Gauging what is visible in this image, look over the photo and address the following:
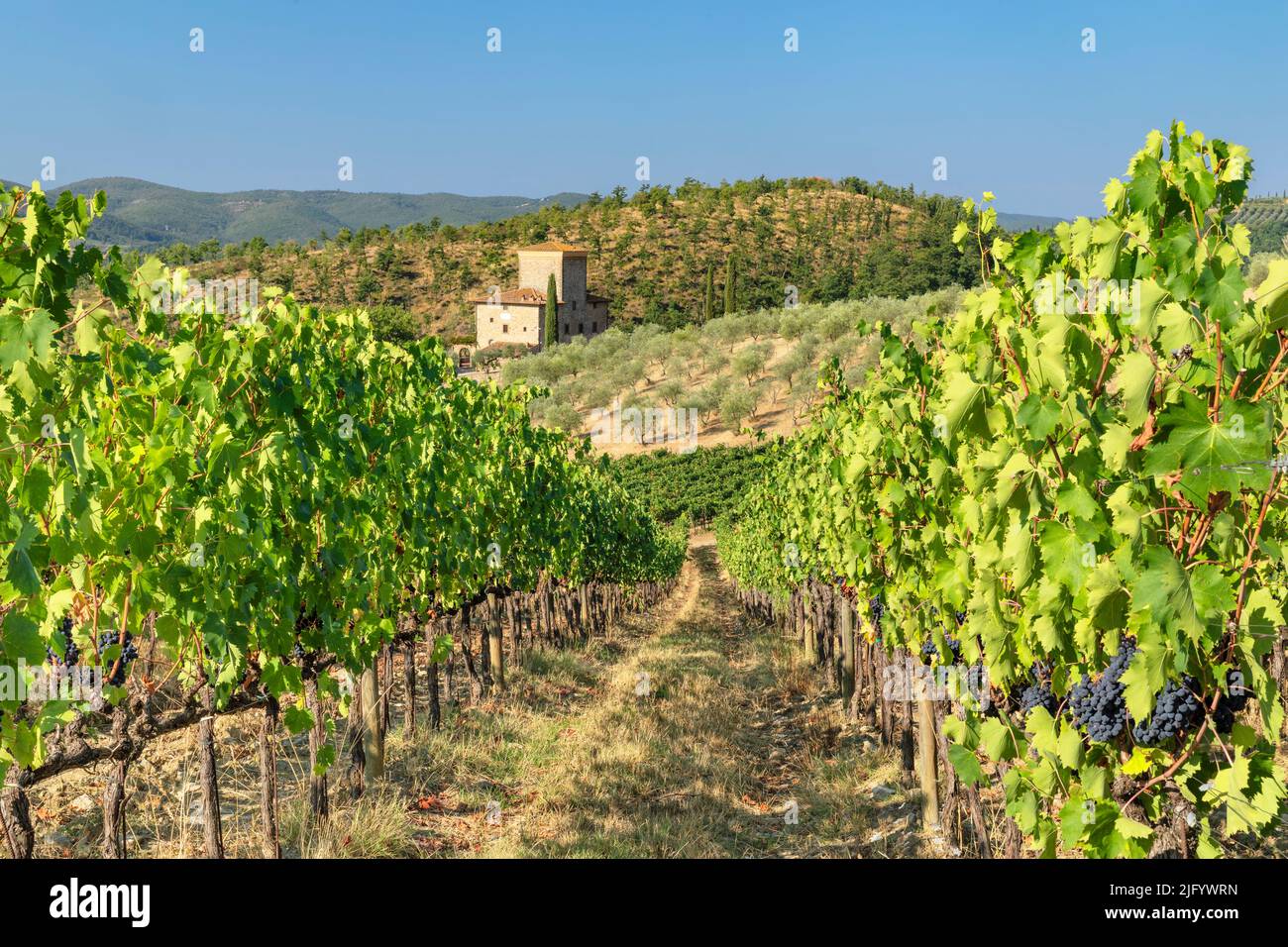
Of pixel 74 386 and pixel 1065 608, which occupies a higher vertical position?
pixel 74 386

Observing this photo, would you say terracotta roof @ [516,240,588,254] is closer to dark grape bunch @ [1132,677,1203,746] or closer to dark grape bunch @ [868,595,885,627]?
dark grape bunch @ [868,595,885,627]

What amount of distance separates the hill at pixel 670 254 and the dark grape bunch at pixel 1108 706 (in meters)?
83.7

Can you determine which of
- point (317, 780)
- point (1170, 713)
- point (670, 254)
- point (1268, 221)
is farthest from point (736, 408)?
point (1268, 221)

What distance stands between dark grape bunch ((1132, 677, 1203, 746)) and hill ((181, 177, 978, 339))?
8388 cm

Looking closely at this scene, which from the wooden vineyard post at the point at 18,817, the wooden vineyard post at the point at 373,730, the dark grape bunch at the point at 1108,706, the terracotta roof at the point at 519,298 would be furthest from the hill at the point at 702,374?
the dark grape bunch at the point at 1108,706

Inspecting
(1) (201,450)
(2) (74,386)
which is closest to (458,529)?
(1) (201,450)

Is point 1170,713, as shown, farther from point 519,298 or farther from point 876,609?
point 519,298

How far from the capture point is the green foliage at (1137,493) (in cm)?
348

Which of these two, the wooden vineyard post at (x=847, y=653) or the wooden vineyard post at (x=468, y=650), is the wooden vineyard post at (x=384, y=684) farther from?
the wooden vineyard post at (x=847, y=653)

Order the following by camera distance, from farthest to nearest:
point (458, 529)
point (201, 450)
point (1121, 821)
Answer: point (458, 529) < point (201, 450) < point (1121, 821)

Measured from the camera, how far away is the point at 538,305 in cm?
8888

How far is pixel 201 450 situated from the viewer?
580 centimetres
